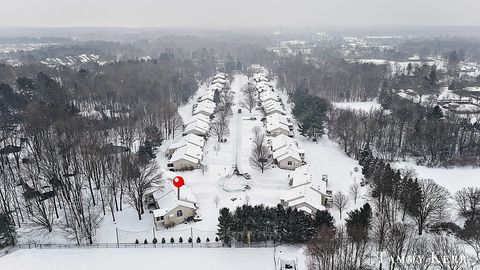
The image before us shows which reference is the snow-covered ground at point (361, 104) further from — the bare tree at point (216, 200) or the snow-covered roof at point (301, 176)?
the bare tree at point (216, 200)

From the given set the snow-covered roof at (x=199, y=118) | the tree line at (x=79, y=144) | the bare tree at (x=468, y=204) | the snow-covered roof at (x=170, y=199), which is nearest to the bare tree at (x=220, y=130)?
the snow-covered roof at (x=199, y=118)

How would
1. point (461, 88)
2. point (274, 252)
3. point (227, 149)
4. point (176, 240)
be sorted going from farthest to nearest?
point (461, 88)
point (227, 149)
point (176, 240)
point (274, 252)

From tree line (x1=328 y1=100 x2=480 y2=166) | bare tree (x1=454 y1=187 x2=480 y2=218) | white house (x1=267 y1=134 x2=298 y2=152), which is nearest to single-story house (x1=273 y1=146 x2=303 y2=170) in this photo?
white house (x1=267 y1=134 x2=298 y2=152)

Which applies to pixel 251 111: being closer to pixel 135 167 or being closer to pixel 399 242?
pixel 135 167

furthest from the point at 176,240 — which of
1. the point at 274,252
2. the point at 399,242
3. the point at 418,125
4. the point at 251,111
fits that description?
the point at 251,111

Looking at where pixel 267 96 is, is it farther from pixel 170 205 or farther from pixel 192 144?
pixel 170 205

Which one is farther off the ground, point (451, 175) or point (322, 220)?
point (322, 220)

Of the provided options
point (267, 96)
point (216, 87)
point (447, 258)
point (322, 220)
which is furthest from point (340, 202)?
point (216, 87)
